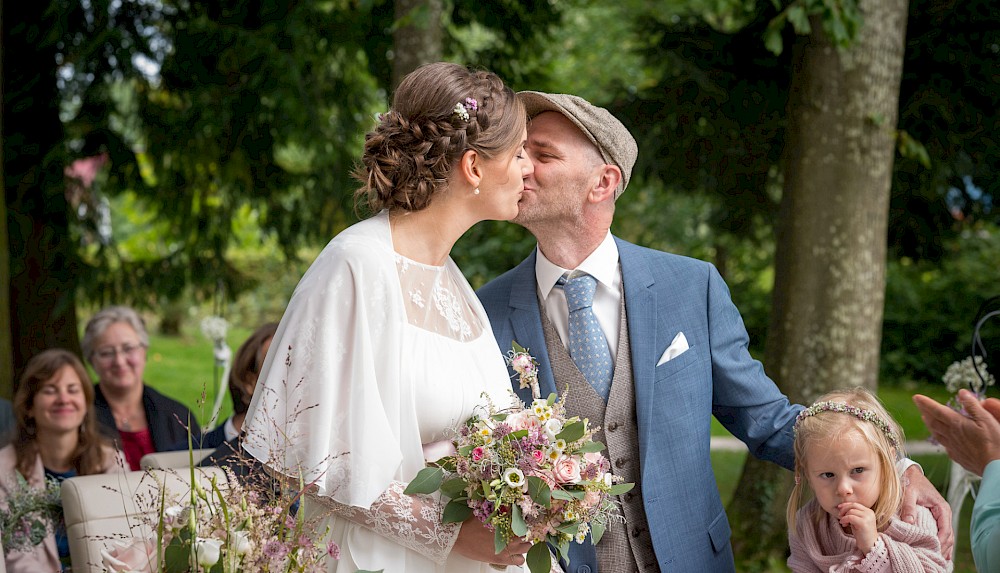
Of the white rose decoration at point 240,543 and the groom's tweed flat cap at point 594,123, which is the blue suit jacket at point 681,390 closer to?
the groom's tweed flat cap at point 594,123

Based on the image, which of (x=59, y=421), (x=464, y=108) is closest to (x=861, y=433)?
(x=464, y=108)

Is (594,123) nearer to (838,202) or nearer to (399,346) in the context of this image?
(399,346)

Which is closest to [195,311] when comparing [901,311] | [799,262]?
[901,311]

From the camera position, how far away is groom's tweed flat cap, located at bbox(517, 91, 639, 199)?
9.53 feet

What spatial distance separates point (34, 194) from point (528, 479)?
19.1 ft

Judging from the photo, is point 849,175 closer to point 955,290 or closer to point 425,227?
point 425,227

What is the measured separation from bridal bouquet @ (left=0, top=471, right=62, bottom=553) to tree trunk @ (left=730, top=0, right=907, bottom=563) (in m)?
3.64

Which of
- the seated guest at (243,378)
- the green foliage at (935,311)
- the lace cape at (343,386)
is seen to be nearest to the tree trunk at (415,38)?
the seated guest at (243,378)

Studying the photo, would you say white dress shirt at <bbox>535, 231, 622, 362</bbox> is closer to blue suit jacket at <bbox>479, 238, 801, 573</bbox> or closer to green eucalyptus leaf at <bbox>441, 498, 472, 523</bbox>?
blue suit jacket at <bbox>479, 238, 801, 573</bbox>

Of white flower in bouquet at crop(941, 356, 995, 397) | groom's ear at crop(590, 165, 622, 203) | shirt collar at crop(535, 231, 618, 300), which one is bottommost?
white flower in bouquet at crop(941, 356, 995, 397)

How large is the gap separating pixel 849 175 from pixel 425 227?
11.0 ft

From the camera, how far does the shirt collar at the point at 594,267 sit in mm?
2986

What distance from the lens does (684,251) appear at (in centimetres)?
1153

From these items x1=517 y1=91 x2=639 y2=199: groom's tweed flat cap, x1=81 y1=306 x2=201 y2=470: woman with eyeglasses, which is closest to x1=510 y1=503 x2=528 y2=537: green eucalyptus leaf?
x1=517 y1=91 x2=639 y2=199: groom's tweed flat cap
